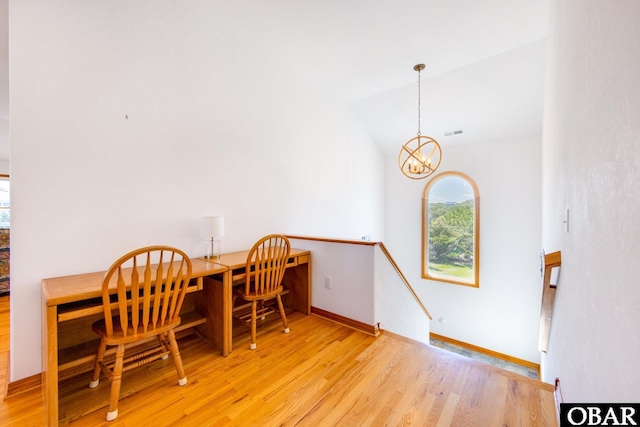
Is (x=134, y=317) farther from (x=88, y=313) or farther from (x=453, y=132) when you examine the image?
(x=453, y=132)

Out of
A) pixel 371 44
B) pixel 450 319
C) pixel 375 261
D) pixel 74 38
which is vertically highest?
pixel 371 44

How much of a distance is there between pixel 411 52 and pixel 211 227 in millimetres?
3019

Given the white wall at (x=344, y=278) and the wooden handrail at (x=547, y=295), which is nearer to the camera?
the wooden handrail at (x=547, y=295)

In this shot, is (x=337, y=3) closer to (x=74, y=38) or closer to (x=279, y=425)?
(x=74, y=38)

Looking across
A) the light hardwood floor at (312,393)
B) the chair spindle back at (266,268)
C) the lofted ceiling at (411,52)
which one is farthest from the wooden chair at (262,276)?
the lofted ceiling at (411,52)

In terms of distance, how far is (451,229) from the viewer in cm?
535

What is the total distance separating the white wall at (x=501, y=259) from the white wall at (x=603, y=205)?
3.84m

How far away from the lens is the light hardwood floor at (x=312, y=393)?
153cm

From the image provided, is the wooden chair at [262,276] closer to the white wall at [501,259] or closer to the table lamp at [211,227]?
the table lamp at [211,227]

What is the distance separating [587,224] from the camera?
3.36 feet

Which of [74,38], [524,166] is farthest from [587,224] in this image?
[524,166]

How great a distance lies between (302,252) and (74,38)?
8.40 ft

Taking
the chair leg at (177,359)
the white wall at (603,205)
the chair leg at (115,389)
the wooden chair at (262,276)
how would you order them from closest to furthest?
1. the white wall at (603,205)
2. the chair leg at (115,389)
3. the chair leg at (177,359)
4. the wooden chair at (262,276)

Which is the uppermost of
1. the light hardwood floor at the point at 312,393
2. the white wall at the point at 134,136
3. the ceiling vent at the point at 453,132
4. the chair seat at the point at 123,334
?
the ceiling vent at the point at 453,132
